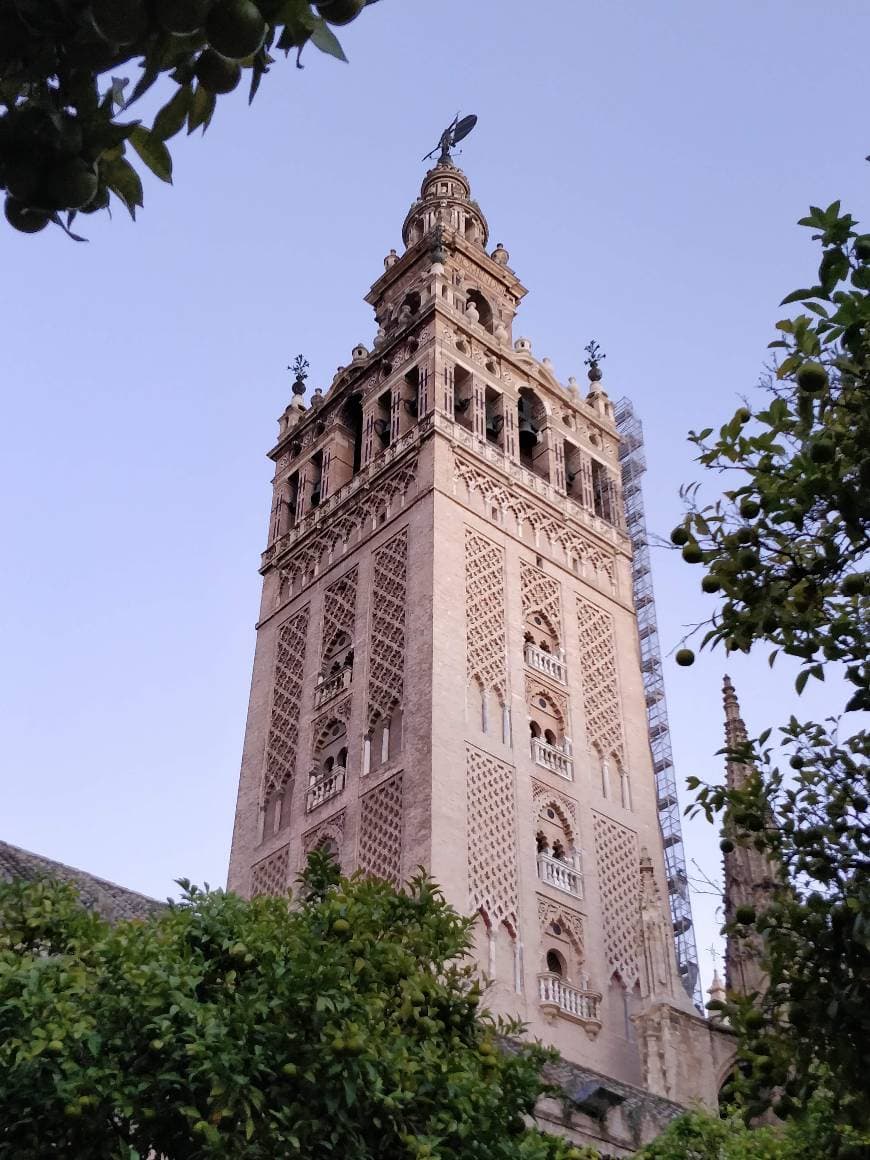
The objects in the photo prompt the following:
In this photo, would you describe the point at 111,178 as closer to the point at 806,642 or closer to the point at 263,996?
the point at 806,642

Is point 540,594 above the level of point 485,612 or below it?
above

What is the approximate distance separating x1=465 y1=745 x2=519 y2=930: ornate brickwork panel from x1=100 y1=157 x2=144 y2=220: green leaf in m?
17.5

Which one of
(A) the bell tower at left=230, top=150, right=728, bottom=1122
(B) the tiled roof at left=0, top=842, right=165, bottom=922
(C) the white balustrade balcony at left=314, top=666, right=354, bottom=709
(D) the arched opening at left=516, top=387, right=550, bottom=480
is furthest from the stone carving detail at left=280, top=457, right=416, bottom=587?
(B) the tiled roof at left=0, top=842, right=165, bottom=922

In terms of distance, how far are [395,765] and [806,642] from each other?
49.6 ft

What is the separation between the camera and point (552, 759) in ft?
71.3

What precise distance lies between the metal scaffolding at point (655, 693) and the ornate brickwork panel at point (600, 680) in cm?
545

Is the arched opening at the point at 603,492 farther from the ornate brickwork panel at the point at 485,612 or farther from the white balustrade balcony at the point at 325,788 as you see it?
the white balustrade balcony at the point at 325,788

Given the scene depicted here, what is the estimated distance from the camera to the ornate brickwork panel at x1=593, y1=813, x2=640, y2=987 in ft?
67.2

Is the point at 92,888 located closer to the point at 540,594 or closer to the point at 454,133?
the point at 540,594

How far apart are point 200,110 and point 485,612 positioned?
2058 centimetres

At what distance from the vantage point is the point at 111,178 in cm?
180

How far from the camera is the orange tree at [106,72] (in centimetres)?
162

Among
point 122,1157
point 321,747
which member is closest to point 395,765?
point 321,747

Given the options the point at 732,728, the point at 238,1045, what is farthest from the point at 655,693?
the point at 238,1045
